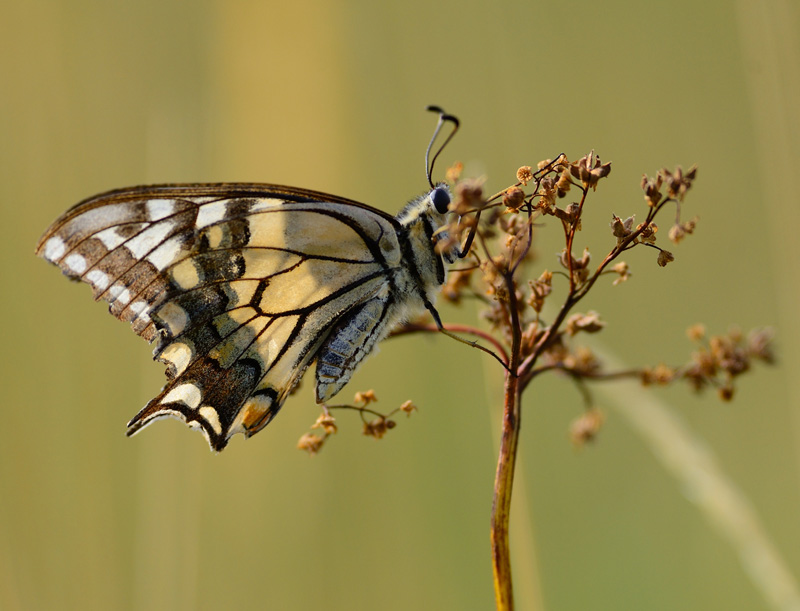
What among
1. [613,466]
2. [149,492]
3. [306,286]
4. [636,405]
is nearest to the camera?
[636,405]

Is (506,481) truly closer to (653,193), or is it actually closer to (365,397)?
(365,397)

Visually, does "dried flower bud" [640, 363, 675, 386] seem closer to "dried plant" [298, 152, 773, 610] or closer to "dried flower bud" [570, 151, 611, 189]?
"dried plant" [298, 152, 773, 610]

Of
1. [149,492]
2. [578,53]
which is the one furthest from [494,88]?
[149,492]

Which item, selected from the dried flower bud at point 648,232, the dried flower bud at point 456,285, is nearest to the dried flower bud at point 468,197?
the dried flower bud at point 648,232

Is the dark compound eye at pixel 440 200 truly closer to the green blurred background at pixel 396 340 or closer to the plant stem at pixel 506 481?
the green blurred background at pixel 396 340

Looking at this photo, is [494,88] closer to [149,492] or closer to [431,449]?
[431,449]

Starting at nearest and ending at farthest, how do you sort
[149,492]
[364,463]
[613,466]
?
[149,492], [364,463], [613,466]
